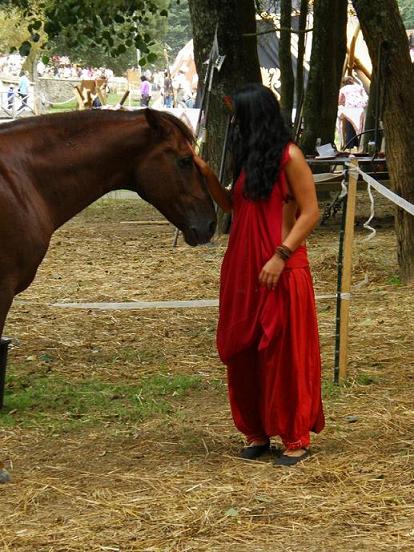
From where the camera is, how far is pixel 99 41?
1262cm

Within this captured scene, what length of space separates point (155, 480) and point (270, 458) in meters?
0.64

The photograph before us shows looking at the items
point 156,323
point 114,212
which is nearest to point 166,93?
point 114,212

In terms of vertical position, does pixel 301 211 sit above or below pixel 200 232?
above

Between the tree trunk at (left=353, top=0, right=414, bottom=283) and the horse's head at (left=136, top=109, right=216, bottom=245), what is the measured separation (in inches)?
156

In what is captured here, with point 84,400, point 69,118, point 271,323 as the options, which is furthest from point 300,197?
A: point 84,400

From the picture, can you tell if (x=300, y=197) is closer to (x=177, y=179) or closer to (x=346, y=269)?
(x=177, y=179)

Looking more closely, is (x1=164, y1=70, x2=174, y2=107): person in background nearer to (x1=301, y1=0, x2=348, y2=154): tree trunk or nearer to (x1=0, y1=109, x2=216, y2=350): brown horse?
(x1=301, y1=0, x2=348, y2=154): tree trunk

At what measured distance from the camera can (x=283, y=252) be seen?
475 cm

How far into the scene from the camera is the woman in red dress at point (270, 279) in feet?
15.6

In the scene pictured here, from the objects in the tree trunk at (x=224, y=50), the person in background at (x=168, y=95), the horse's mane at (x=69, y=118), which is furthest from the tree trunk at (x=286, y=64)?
the person in background at (x=168, y=95)

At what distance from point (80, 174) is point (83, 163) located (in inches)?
2.3

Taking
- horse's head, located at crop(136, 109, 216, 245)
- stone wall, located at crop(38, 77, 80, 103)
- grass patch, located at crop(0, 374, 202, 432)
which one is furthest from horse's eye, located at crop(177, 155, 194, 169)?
stone wall, located at crop(38, 77, 80, 103)

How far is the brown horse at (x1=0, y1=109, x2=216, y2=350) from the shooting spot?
16.6 feet

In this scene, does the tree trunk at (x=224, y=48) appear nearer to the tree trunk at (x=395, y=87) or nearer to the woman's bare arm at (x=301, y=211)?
the tree trunk at (x=395, y=87)
